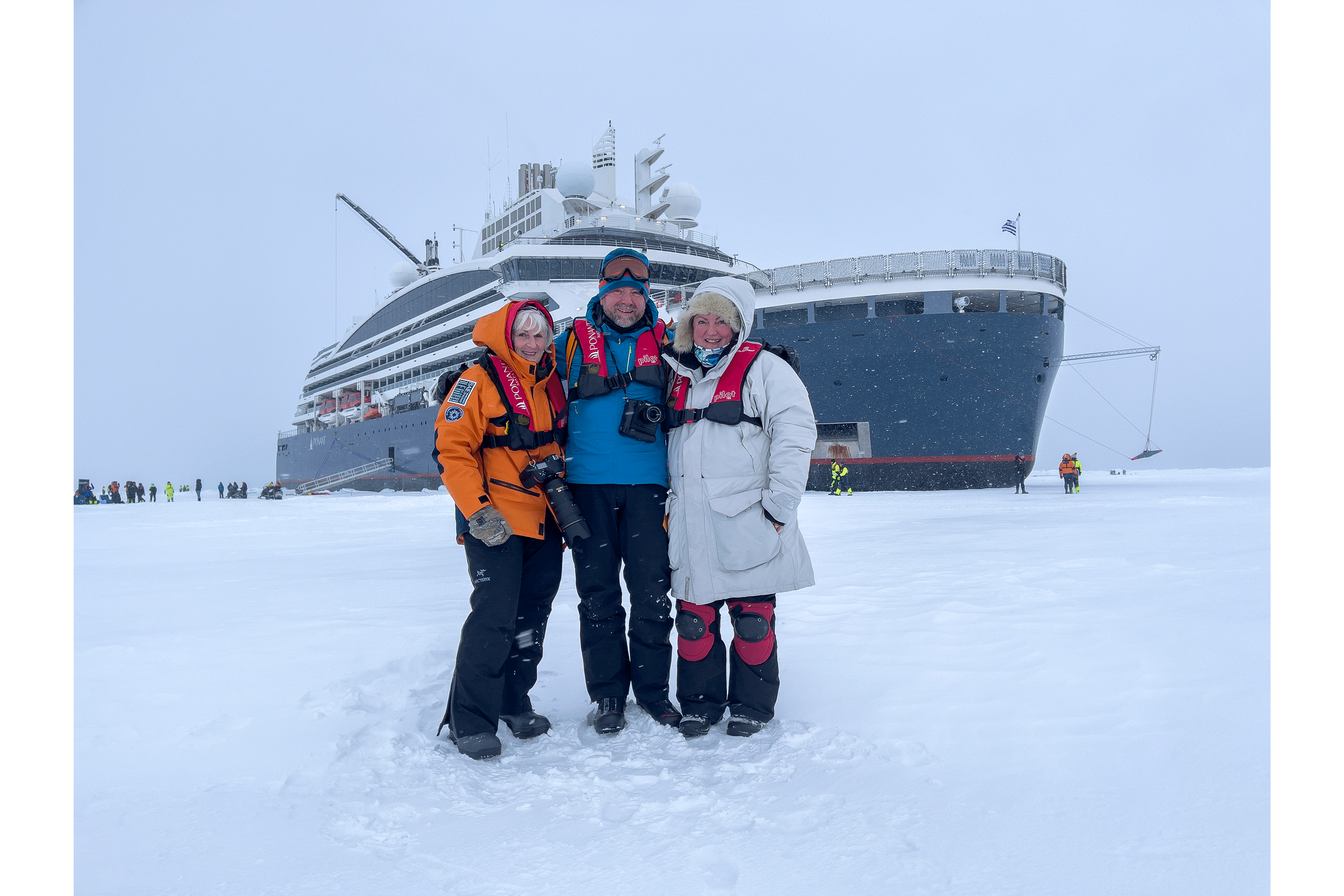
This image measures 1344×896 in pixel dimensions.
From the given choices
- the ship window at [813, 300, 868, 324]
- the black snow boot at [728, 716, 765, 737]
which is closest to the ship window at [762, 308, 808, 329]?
the ship window at [813, 300, 868, 324]

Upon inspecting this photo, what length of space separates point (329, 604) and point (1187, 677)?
456 cm

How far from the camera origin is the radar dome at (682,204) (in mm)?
28000

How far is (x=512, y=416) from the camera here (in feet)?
8.43

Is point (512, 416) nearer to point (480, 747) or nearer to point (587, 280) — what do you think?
point (480, 747)

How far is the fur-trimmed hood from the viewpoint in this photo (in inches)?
105

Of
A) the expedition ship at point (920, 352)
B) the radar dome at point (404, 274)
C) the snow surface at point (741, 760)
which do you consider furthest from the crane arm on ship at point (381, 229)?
the snow surface at point (741, 760)

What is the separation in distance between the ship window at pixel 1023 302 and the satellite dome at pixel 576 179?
17.3 meters

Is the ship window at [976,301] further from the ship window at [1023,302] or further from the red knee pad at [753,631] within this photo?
the red knee pad at [753,631]

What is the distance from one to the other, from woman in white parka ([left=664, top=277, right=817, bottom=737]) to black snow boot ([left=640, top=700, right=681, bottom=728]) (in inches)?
1.8

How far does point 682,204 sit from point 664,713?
2778 centimetres

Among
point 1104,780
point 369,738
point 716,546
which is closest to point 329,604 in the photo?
point 369,738

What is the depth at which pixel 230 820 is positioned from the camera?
188 centimetres

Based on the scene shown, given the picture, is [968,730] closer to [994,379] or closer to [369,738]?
[369,738]

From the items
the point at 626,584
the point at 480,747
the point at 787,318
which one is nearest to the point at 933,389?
the point at 787,318
